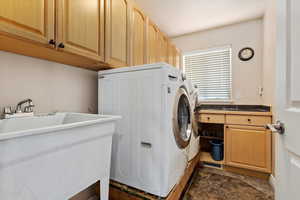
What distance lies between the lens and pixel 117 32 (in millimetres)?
1381

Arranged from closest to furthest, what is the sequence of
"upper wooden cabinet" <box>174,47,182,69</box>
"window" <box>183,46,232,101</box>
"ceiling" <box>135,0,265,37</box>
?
"ceiling" <box>135,0,265,37</box>
"window" <box>183,46,232,101</box>
"upper wooden cabinet" <box>174,47,182,69</box>

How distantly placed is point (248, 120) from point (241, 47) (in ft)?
4.71

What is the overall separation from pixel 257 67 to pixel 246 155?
154 cm

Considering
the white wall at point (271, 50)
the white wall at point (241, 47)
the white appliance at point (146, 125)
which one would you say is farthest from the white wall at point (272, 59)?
the white appliance at point (146, 125)

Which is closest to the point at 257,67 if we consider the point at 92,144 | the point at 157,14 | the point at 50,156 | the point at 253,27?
the point at 253,27

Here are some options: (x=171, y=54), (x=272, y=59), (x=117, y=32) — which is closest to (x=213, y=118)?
(x=272, y=59)

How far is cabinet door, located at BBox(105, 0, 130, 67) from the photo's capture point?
1.27 m

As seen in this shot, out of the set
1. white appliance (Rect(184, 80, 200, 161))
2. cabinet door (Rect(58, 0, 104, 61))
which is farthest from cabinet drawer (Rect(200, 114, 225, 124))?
cabinet door (Rect(58, 0, 104, 61))

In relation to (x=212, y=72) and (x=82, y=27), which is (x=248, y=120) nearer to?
(x=212, y=72)

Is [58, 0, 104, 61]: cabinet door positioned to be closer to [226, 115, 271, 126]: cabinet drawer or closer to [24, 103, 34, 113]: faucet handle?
[24, 103, 34, 113]: faucet handle

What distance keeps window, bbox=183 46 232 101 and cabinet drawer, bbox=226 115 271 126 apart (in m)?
0.78

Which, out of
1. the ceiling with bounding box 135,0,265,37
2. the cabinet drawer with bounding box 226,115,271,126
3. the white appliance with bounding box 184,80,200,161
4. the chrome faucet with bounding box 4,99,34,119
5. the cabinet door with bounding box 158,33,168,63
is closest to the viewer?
the chrome faucet with bounding box 4,99,34,119

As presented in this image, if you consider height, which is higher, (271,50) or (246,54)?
(246,54)

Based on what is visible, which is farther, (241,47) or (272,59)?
(241,47)
